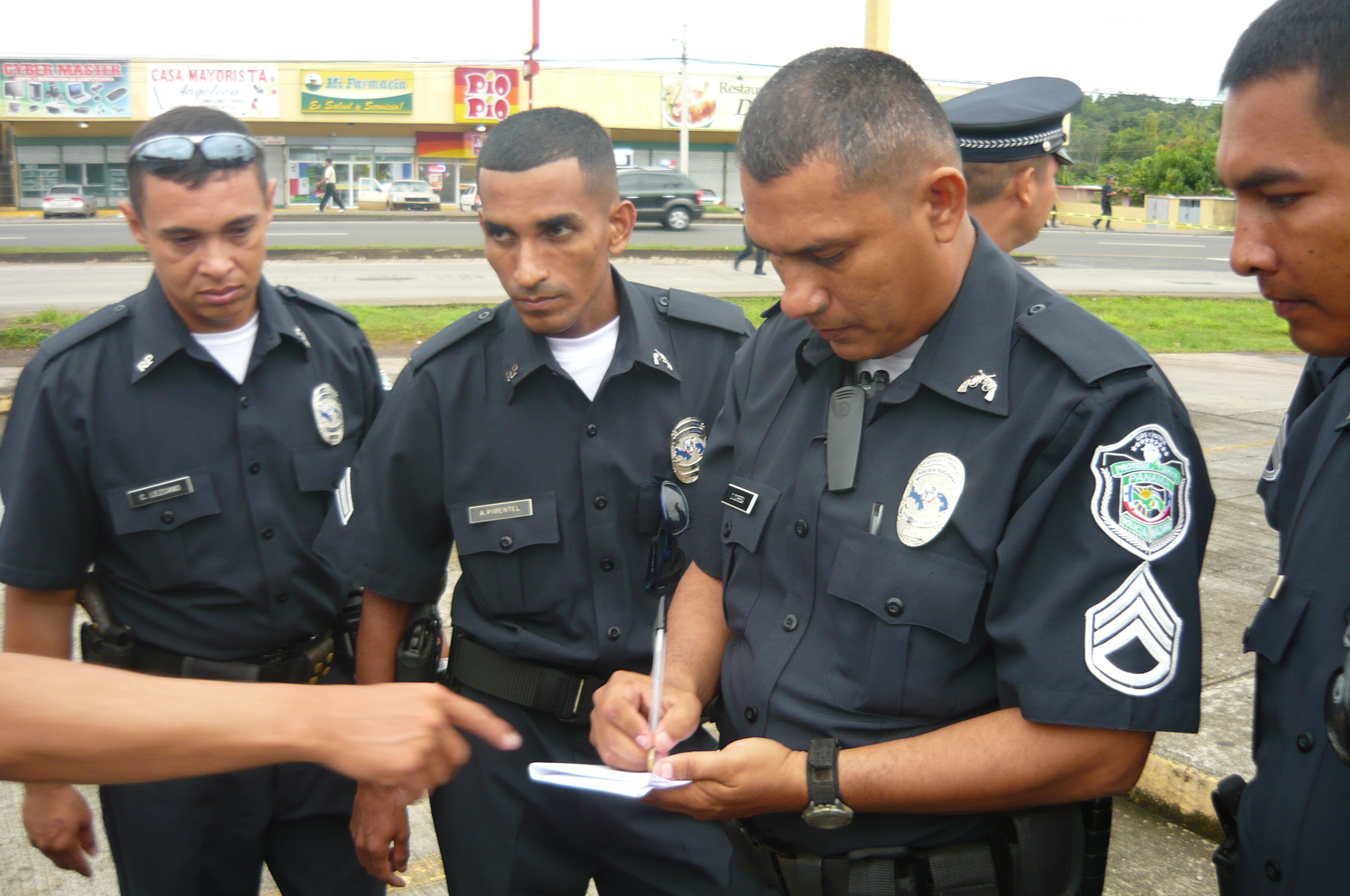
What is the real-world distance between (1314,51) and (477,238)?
21.8 metres

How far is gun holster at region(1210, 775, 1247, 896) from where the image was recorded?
5.70ft

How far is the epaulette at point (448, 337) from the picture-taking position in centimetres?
239

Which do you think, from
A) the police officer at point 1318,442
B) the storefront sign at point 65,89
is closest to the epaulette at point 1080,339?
the police officer at point 1318,442

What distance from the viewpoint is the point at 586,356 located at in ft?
8.21

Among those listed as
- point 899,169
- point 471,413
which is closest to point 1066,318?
point 899,169

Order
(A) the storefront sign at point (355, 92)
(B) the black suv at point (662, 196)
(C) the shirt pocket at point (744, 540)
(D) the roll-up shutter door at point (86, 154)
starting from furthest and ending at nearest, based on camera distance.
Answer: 1. (A) the storefront sign at point (355, 92)
2. (D) the roll-up shutter door at point (86, 154)
3. (B) the black suv at point (662, 196)
4. (C) the shirt pocket at point (744, 540)

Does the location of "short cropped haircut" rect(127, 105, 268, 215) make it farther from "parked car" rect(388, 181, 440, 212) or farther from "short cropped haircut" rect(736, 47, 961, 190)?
"parked car" rect(388, 181, 440, 212)

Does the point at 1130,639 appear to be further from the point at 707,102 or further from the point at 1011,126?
the point at 707,102

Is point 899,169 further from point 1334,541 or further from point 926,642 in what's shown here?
point 1334,541

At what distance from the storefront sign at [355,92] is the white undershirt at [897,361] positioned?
40076 millimetres

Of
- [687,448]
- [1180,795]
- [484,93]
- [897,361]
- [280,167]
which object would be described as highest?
[484,93]

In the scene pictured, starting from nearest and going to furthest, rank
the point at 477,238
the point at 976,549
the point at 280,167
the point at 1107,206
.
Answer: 1. the point at 976,549
2. the point at 477,238
3. the point at 1107,206
4. the point at 280,167

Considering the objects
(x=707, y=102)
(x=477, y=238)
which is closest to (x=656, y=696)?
(x=477, y=238)

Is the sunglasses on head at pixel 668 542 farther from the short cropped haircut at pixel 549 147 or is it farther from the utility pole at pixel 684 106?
the utility pole at pixel 684 106
